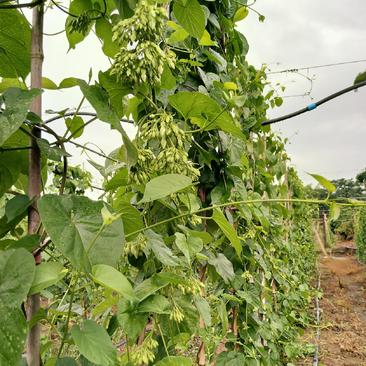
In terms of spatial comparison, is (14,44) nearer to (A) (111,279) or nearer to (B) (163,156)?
(B) (163,156)

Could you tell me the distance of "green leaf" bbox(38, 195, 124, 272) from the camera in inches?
18.6

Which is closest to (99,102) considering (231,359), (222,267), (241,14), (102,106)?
(102,106)

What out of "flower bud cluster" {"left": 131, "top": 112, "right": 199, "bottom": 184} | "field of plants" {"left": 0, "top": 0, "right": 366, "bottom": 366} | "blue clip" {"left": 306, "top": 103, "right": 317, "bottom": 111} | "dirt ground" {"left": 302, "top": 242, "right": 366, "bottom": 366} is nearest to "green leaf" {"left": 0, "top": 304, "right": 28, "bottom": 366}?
"field of plants" {"left": 0, "top": 0, "right": 366, "bottom": 366}

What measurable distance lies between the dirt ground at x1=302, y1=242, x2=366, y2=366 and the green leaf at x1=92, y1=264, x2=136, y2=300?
9.20ft

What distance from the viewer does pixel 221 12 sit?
1711 mm

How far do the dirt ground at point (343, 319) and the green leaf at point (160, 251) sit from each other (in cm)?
257

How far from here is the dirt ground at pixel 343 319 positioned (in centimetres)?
470

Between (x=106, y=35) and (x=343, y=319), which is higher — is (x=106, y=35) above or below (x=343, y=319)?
above

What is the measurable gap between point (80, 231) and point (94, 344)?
0.12 m

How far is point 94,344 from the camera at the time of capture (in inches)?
19.3

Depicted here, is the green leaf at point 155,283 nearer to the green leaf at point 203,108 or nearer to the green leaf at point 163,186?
the green leaf at point 163,186

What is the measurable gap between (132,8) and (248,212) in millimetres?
1149

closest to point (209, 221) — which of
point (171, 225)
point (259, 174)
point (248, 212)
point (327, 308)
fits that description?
point (248, 212)

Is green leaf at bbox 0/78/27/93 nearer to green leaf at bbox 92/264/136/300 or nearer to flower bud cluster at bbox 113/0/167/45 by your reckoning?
flower bud cluster at bbox 113/0/167/45
